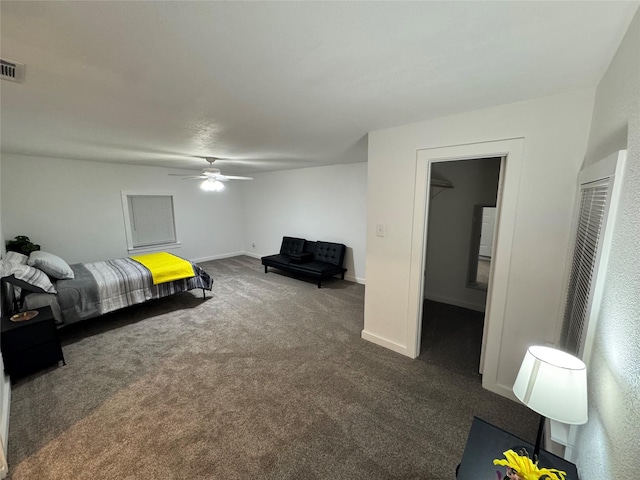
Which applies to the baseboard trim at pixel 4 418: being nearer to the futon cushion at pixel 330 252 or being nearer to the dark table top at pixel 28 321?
the dark table top at pixel 28 321

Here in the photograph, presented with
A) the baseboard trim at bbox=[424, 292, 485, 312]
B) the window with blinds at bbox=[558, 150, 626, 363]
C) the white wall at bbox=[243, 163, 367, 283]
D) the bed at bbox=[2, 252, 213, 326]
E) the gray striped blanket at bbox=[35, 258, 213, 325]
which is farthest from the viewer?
the white wall at bbox=[243, 163, 367, 283]

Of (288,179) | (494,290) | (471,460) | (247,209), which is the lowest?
(471,460)

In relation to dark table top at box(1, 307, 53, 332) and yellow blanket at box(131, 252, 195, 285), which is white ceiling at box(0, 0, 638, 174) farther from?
yellow blanket at box(131, 252, 195, 285)

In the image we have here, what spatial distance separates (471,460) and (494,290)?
55.4 inches

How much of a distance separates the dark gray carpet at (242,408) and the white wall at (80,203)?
223cm

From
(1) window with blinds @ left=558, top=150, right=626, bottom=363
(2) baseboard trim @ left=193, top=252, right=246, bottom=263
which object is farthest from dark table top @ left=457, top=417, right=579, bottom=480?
(2) baseboard trim @ left=193, top=252, right=246, bottom=263

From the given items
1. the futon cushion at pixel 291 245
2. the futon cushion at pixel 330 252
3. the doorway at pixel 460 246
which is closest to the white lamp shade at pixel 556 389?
the doorway at pixel 460 246

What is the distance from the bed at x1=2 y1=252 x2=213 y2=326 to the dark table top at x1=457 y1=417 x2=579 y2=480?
3962 mm

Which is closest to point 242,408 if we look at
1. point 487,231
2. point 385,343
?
point 385,343

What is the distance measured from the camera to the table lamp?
95 cm

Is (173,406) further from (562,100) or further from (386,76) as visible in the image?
(562,100)

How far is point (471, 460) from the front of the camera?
3.94 ft

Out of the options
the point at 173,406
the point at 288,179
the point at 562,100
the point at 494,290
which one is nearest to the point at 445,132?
the point at 562,100

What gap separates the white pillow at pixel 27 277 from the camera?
270 cm
